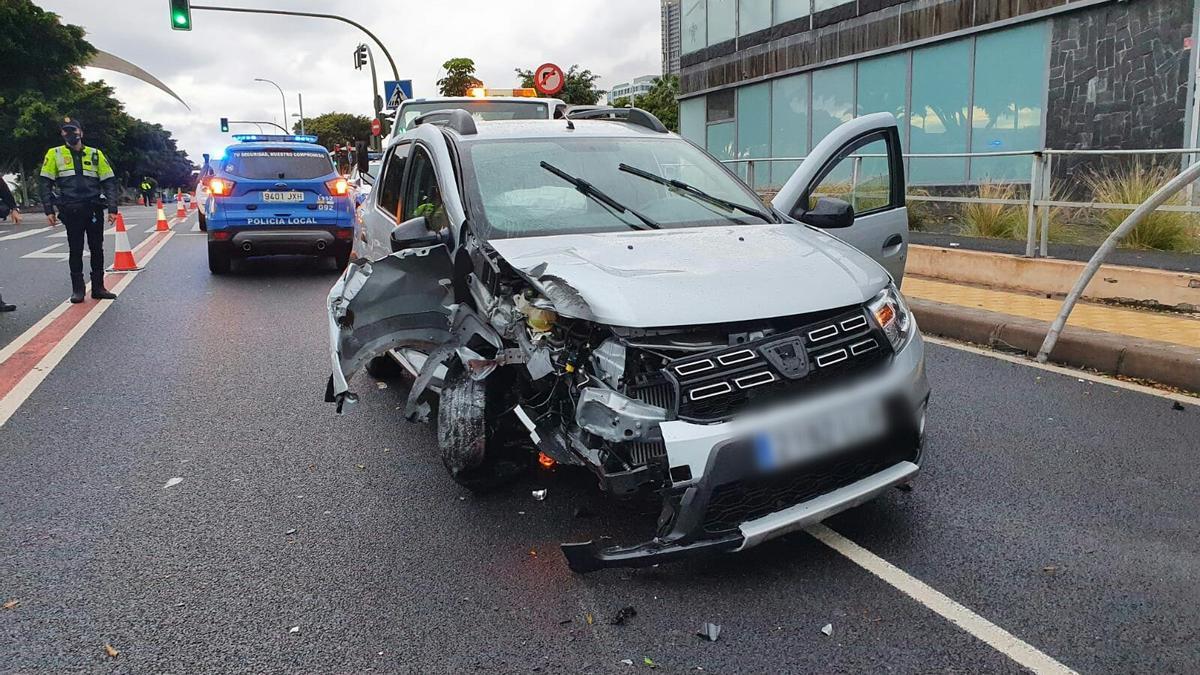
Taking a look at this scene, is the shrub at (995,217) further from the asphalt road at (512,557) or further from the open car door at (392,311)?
the open car door at (392,311)

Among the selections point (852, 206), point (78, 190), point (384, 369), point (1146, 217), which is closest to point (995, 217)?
point (1146, 217)

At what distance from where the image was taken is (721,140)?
25.5 meters

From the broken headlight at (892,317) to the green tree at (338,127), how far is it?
3861 inches

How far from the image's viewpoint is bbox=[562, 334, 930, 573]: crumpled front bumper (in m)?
3.19

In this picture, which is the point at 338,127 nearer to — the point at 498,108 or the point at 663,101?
the point at 663,101

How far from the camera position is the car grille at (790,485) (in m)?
3.24

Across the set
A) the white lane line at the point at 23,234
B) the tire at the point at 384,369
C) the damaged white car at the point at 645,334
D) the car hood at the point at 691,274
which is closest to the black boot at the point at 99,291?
the tire at the point at 384,369

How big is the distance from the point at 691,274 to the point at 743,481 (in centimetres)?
86

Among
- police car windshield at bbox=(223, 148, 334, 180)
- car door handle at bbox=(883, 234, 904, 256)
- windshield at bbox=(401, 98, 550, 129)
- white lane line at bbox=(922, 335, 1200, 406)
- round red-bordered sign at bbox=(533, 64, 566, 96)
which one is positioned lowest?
→ white lane line at bbox=(922, 335, 1200, 406)

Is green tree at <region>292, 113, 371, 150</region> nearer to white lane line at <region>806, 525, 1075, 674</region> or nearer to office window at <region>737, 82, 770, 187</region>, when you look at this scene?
office window at <region>737, 82, 770, 187</region>

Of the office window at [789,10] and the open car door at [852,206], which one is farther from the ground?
the office window at [789,10]

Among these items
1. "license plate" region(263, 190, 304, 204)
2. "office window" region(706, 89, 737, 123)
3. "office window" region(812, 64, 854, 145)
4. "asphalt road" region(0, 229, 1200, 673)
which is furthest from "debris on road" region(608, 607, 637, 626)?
"office window" region(706, 89, 737, 123)

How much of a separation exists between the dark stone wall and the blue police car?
37.5ft

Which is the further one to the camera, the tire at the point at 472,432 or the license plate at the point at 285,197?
the license plate at the point at 285,197
